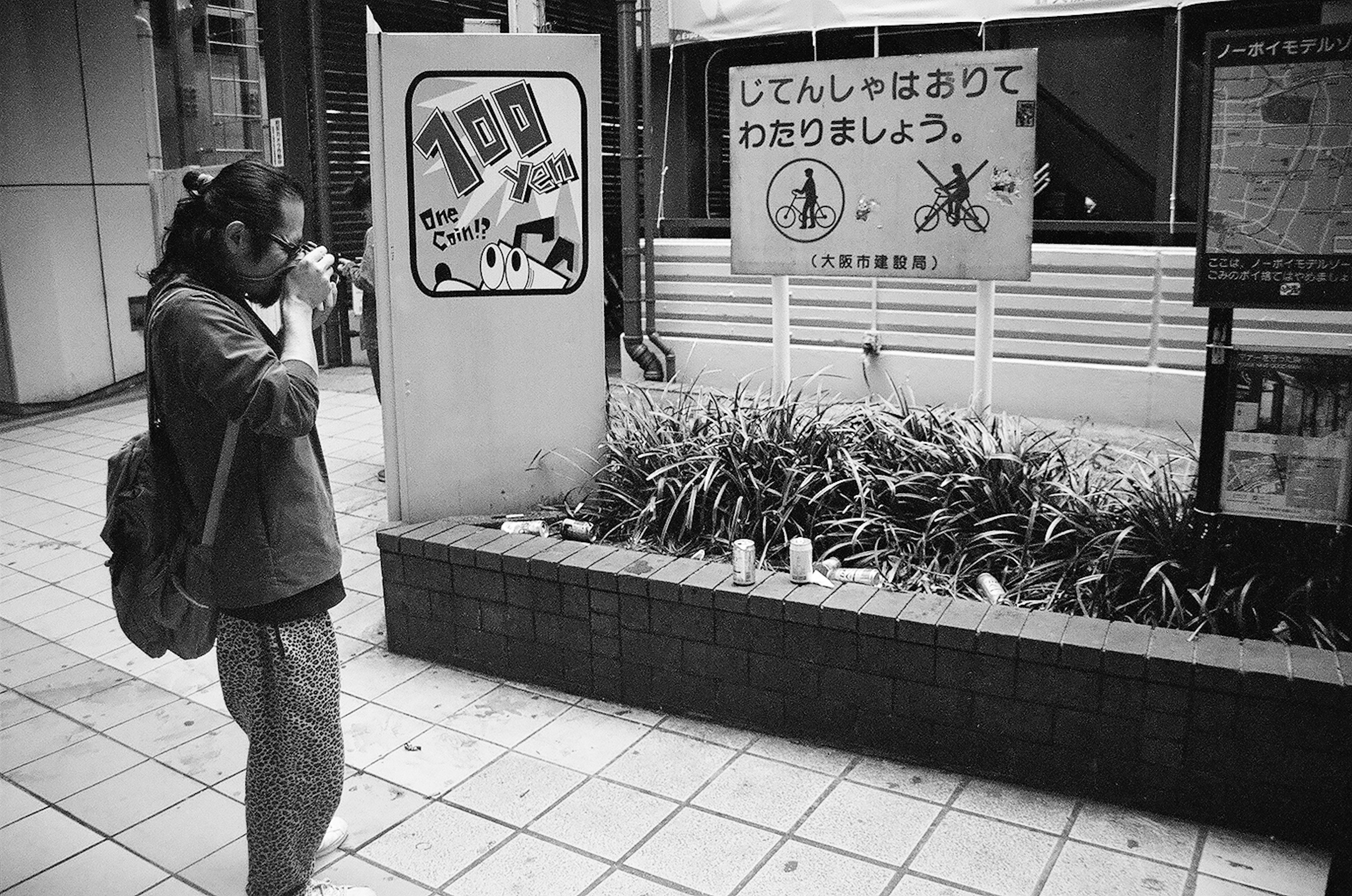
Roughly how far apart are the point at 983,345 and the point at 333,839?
3.53 meters

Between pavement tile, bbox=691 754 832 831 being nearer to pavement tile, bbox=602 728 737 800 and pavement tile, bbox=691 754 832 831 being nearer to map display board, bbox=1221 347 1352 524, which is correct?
pavement tile, bbox=602 728 737 800

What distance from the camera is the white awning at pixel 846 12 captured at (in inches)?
322

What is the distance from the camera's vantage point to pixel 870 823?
11.7ft

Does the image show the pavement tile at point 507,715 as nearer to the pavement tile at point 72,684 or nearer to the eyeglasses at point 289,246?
the pavement tile at point 72,684

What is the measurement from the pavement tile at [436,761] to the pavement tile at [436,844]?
0.16 meters

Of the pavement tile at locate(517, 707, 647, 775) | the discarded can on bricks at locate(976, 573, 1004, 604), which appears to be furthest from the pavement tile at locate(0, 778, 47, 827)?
the discarded can on bricks at locate(976, 573, 1004, 604)

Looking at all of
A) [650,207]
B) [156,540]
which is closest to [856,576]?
[156,540]

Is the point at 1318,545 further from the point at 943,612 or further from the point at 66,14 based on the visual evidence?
the point at 66,14

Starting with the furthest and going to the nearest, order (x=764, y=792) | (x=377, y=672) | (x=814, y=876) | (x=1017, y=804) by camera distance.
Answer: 1. (x=377, y=672)
2. (x=764, y=792)
3. (x=1017, y=804)
4. (x=814, y=876)

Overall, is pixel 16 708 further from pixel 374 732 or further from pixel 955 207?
pixel 955 207

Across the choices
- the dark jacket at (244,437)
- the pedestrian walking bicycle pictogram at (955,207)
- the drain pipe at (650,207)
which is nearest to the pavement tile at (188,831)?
the dark jacket at (244,437)

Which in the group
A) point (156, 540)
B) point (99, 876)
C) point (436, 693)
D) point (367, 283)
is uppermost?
point (367, 283)

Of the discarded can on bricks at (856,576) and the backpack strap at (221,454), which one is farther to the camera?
the discarded can on bricks at (856,576)

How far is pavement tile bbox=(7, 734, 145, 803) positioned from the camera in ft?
12.8
